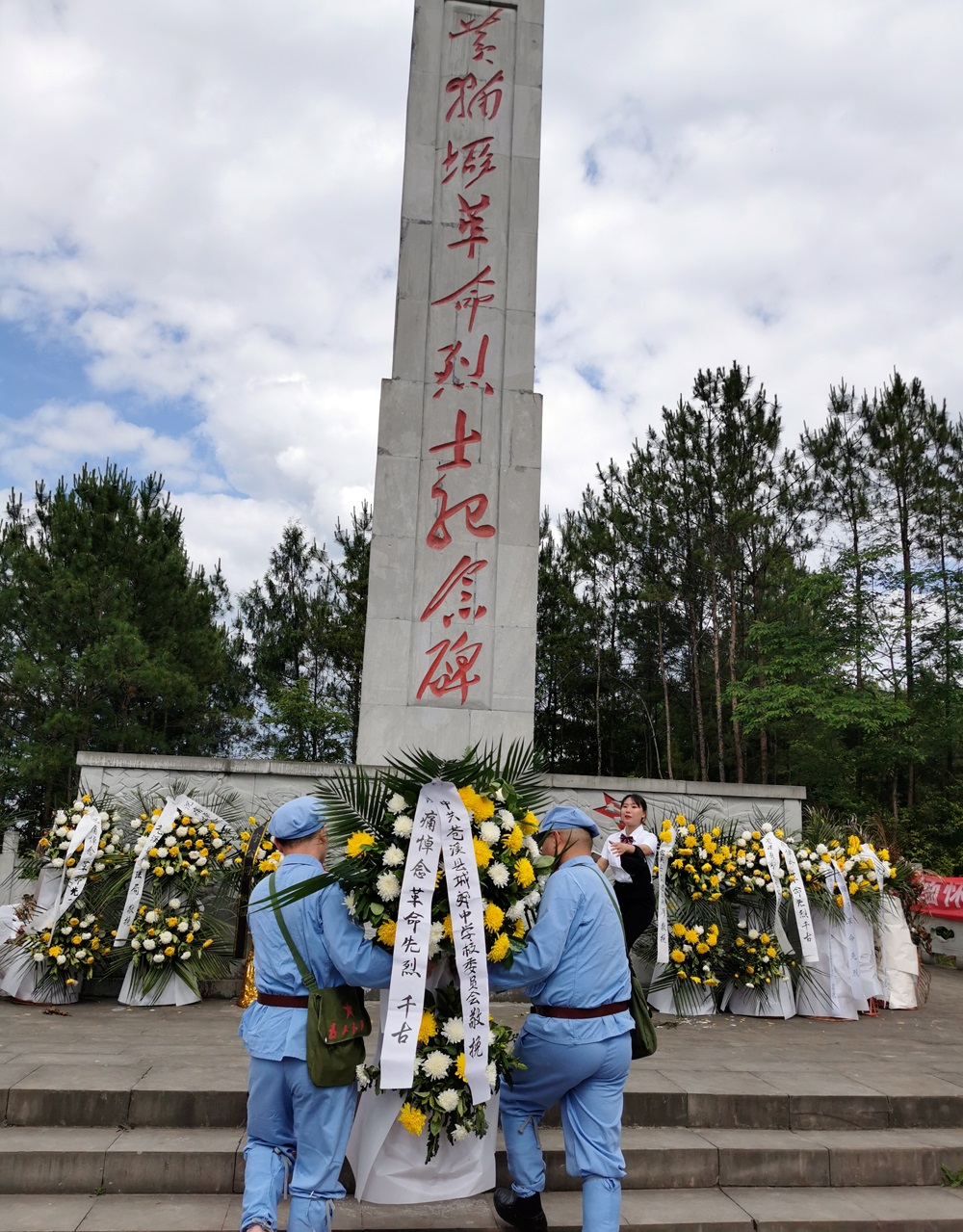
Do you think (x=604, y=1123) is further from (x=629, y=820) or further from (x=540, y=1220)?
(x=629, y=820)

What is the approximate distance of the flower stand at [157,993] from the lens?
18.5 ft

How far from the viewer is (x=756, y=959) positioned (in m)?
5.99

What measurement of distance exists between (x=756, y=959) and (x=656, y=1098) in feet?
7.12

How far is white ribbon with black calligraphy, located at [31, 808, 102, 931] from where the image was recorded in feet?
18.2

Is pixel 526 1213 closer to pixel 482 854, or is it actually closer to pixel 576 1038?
pixel 576 1038

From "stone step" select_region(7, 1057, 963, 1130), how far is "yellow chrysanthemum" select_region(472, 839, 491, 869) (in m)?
1.66

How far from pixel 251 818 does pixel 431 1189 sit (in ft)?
10.9

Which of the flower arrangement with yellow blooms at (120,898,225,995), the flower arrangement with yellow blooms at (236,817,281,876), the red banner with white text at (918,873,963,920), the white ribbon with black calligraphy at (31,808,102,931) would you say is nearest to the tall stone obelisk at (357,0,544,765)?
the flower arrangement with yellow blooms at (236,817,281,876)

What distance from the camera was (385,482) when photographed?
25.0ft

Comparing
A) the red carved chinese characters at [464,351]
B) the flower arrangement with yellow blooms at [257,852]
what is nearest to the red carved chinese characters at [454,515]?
the red carved chinese characters at [464,351]

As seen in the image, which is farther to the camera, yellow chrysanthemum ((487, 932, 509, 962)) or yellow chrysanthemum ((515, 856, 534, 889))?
yellow chrysanthemum ((515, 856, 534, 889))

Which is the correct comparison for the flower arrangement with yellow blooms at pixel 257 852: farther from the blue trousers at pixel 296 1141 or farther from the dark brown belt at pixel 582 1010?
the dark brown belt at pixel 582 1010

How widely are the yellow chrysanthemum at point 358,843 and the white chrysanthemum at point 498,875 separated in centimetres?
38

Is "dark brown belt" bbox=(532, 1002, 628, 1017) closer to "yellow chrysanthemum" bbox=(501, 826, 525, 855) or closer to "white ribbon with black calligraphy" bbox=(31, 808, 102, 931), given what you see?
"yellow chrysanthemum" bbox=(501, 826, 525, 855)
